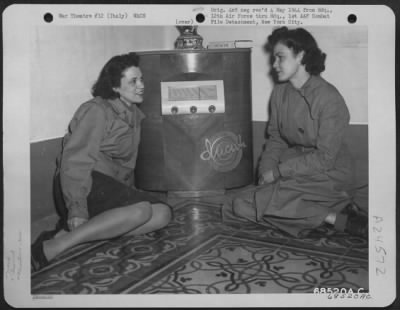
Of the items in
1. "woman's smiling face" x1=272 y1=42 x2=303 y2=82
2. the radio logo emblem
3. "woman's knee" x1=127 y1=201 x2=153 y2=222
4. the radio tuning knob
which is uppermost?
"woman's smiling face" x1=272 y1=42 x2=303 y2=82

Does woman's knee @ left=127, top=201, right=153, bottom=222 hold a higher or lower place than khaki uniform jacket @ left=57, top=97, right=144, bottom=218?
lower

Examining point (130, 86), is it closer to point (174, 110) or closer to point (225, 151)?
point (174, 110)

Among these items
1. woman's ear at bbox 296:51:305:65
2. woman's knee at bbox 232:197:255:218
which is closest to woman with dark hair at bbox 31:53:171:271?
woman's knee at bbox 232:197:255:218

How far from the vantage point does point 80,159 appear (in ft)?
4.36

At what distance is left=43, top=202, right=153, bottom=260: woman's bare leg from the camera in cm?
130

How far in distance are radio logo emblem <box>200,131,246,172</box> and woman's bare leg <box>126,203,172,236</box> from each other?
30cm

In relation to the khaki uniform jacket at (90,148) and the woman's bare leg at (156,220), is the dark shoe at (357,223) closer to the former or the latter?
the woman's bare leg at (156,220)

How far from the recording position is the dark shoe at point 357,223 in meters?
→ 1.34

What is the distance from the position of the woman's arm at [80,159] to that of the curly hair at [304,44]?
49 centimetres

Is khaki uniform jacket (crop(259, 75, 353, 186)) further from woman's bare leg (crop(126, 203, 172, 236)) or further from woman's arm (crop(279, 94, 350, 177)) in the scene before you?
woman's bare leg (crop(126, 203, 172, 236))

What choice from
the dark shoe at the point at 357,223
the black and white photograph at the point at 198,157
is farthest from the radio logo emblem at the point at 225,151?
the dark shoe at the point at 357,223

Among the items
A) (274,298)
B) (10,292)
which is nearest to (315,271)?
(274,298)

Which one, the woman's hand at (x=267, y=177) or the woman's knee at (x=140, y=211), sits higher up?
the woman's hand at (x=267, y=177)

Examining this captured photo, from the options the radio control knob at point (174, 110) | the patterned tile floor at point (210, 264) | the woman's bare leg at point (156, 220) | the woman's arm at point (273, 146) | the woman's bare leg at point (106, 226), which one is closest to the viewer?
the patterned tile floor at point (210, 264)
